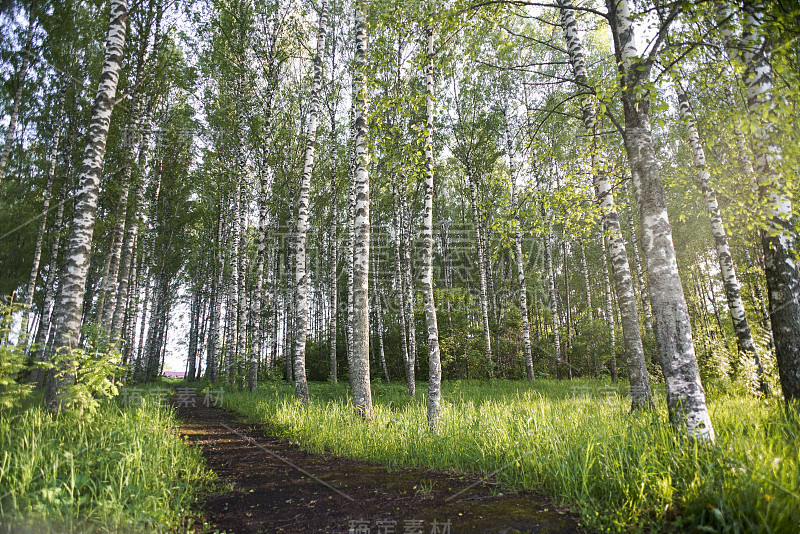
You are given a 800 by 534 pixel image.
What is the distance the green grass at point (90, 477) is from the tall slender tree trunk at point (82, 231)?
646mm

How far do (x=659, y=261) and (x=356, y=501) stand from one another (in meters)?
3.93

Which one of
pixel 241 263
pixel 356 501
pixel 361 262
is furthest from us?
pixel 241 263

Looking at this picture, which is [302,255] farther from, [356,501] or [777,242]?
[777,242]

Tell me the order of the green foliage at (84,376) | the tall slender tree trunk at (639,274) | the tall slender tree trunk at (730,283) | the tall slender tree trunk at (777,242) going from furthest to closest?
the tall slender tree trunk at (639,274)
the tall slender tree trunk at (730,283)
the green foliage at (84,376)
the tall slender tree trunk at (777,242)

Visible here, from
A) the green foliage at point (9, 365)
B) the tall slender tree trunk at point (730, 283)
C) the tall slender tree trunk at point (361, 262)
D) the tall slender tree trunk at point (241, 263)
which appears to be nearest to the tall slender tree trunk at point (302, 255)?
the tall slender tree trunk at point (361, 262)

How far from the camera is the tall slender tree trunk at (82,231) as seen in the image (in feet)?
17.2

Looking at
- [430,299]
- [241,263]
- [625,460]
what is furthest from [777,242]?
[241,263]

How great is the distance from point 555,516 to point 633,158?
3695mm

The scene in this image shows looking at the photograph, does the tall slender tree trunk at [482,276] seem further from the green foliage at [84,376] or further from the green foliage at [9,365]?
the green foliage at [9,365]

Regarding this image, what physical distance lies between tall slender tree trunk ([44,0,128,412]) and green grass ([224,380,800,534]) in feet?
12.6

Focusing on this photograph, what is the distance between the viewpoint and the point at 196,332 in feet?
89.7

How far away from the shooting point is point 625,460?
10.5 feet

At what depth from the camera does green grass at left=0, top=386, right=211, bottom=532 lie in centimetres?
249

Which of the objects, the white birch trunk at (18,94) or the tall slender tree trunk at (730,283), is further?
the white birch trunk at (18,94)
